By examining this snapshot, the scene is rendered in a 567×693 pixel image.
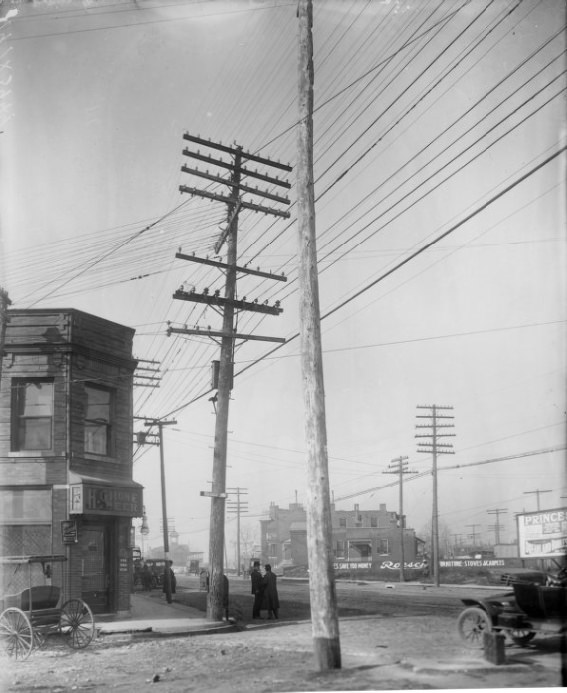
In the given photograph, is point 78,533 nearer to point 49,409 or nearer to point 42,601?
point 49,409

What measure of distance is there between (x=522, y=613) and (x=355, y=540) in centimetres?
6549

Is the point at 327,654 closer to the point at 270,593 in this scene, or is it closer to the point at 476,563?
the point at 270,593

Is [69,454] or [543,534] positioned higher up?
[69,454]

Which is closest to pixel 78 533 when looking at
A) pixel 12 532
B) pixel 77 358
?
pixel 12 532

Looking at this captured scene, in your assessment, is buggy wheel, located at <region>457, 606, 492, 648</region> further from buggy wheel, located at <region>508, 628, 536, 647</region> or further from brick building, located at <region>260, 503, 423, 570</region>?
brick building, located at <region>260, 503, 423, 570</region>

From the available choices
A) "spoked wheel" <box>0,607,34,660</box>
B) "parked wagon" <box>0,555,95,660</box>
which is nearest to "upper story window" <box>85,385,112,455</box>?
"parked wagon" <box>0,555,95,660</box>

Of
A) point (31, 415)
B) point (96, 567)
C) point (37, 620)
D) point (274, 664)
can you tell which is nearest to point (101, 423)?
point (31, 415)

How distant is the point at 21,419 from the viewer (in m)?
18.0

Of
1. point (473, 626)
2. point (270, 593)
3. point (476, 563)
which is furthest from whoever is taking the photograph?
Answer: point (476, 563)

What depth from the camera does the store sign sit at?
1730 cm

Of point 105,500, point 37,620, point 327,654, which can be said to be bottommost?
point 37,620

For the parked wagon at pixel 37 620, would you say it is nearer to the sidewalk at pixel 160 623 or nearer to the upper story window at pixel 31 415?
the sidewalk at pixel 160 623

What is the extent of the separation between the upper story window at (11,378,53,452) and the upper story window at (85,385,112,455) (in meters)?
1.00

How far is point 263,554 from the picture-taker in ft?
297
